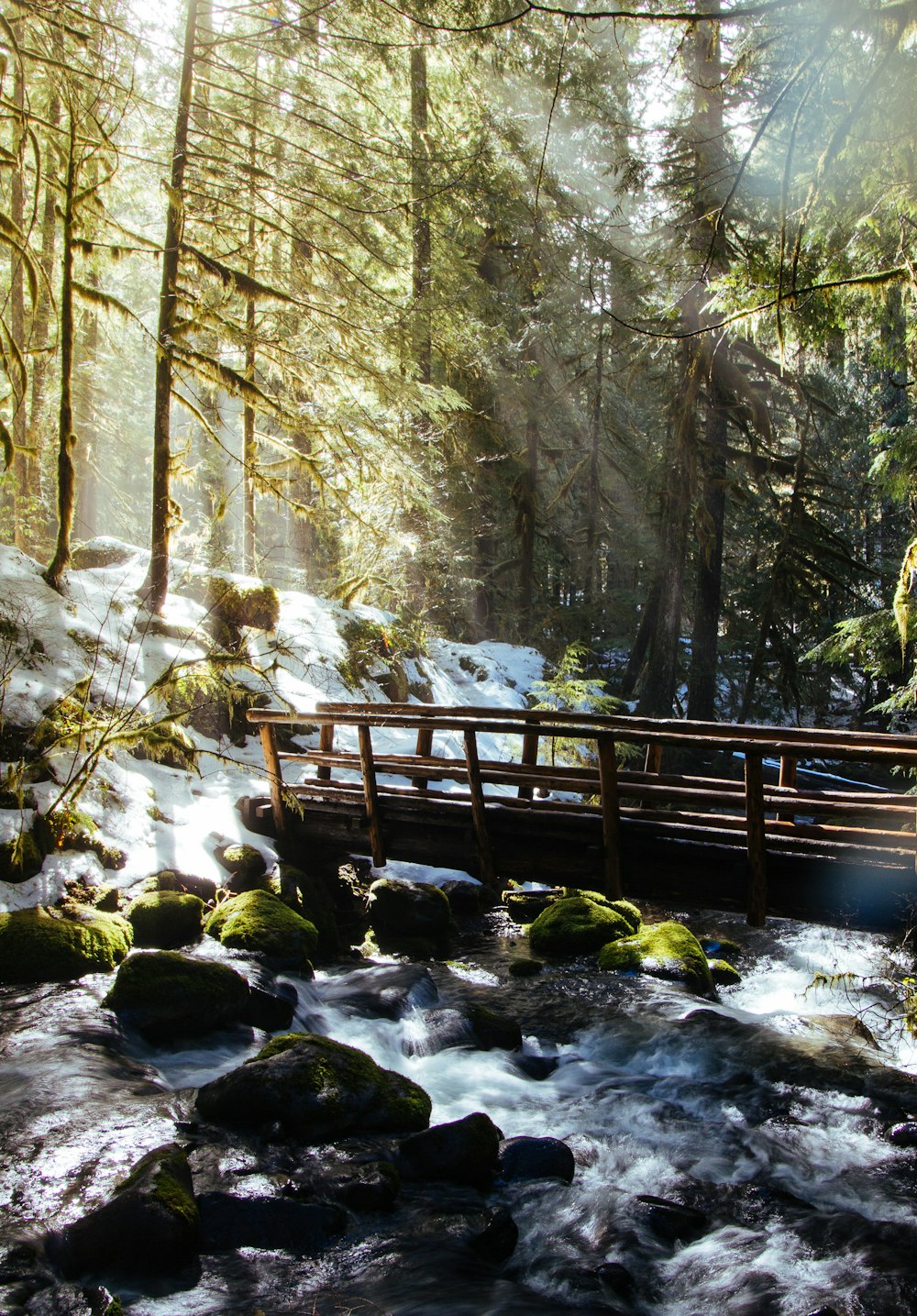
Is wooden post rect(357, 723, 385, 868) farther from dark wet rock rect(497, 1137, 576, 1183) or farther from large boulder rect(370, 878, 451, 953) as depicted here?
dark wet rock rect(497, 1137, 576, 1183)

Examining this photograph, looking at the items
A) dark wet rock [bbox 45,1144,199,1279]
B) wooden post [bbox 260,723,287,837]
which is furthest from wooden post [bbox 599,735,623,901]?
dark wet rock [bbox 45,1144,199,1279]

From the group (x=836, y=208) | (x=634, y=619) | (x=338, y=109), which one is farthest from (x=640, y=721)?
(x=634, y=619)

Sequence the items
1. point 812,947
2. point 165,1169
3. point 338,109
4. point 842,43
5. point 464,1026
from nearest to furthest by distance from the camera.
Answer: point 165,1169 → point 842,43 → point 464,1026 → point 812,947 → point 338,109

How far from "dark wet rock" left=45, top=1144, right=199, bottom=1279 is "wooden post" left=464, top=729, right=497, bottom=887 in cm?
435

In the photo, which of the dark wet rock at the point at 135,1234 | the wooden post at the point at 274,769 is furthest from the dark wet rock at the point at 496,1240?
the wooden post at the point at 274,769

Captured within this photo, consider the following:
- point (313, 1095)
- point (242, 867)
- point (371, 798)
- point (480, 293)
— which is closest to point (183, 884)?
point (242, 867)

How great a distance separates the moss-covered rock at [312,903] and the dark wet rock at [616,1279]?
16.0ft

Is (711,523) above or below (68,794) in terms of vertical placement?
above

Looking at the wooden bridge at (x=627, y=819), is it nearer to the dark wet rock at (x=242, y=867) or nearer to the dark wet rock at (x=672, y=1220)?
the dark wet rock at (x=242, y=867)

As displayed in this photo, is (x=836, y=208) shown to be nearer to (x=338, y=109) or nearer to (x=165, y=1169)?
(x=165, y=1169)

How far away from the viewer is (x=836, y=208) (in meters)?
6.86

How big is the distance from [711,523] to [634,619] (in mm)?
9694

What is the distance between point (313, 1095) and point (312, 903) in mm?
4160

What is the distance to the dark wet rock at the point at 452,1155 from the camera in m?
5.10
